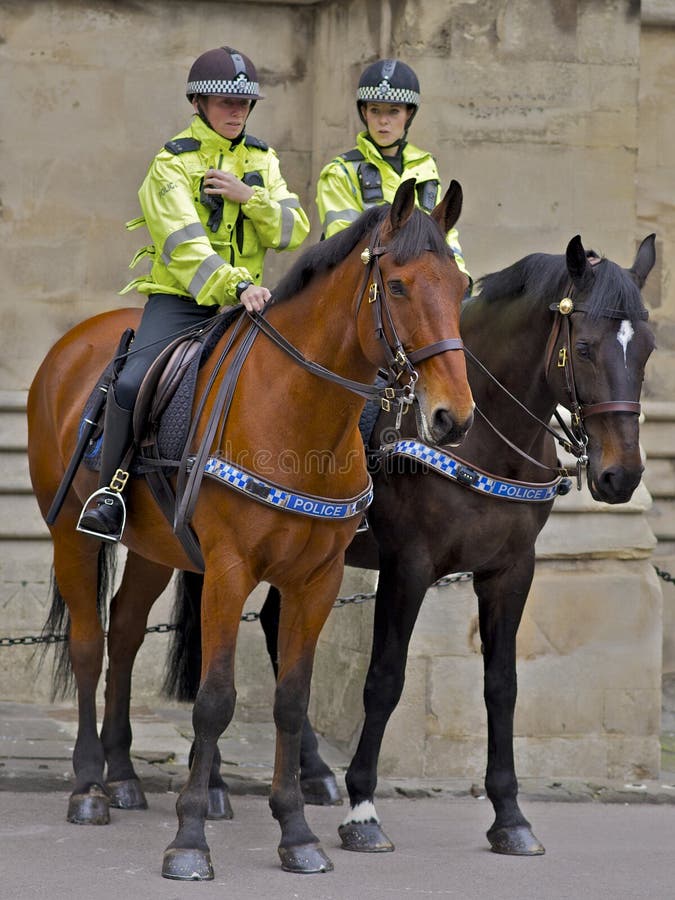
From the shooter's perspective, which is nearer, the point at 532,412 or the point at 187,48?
the point at 532,412

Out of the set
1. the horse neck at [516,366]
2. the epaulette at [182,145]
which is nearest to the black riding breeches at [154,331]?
the epaulette at [182,145]

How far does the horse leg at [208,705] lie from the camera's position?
535 centimetres

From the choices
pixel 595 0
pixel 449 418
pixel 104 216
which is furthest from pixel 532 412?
pixel 104 216

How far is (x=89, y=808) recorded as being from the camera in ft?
20.6

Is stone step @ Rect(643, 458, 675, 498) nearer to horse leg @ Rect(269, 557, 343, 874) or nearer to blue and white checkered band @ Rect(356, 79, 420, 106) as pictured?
blue and white checkered band @ Rect(356, 79, 420, 106)

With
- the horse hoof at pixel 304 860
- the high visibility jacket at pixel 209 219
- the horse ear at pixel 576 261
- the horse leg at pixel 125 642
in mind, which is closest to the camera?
the horse hoof at pixel 304 860

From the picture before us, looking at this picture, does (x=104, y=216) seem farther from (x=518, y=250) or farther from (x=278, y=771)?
(x=278, y=771)

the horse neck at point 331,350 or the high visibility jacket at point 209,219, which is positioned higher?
the high visibility jacket at point 209,219

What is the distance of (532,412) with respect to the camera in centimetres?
593

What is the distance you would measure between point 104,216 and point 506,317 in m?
3.57

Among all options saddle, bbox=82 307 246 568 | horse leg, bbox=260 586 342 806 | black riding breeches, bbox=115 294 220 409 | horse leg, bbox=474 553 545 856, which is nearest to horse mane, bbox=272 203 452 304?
saddle, bbox=82 307 246 568

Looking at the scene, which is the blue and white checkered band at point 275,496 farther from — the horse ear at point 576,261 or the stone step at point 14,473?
the stone step at point 14,473

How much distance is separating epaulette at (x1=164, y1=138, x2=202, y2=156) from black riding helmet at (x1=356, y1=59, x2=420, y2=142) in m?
0.82

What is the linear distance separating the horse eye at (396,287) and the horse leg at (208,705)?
1.15 meters
